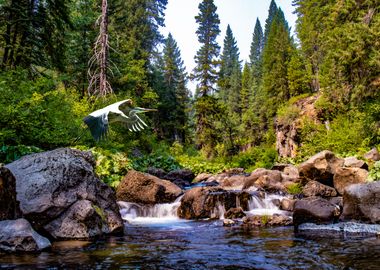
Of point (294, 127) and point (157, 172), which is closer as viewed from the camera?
point (157, 172)

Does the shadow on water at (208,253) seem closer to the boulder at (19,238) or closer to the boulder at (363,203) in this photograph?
the boulder at (19,238)

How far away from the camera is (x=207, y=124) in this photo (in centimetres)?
3381

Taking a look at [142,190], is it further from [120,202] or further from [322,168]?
[322,168]

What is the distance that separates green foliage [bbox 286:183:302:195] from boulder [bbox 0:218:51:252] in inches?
416

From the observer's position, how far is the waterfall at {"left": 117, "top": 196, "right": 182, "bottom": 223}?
1226cm

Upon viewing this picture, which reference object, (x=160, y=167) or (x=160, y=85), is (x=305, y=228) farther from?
(x=160, y=85)

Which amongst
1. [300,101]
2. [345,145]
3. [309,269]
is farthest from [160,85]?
[309,269]

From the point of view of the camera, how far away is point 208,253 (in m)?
6.96

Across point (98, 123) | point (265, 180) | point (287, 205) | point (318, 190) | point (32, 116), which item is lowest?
point (287, 205)

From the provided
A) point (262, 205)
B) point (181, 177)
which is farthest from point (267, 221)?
point (181, 177)

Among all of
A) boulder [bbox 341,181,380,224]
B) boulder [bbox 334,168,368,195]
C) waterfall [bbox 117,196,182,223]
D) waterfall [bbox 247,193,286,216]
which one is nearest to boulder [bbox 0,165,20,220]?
waterfall [bbox 117,196,182,223]

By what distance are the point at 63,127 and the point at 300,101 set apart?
25.6 metres

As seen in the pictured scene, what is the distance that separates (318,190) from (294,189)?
115cm

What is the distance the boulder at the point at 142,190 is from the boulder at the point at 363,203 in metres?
6.31
